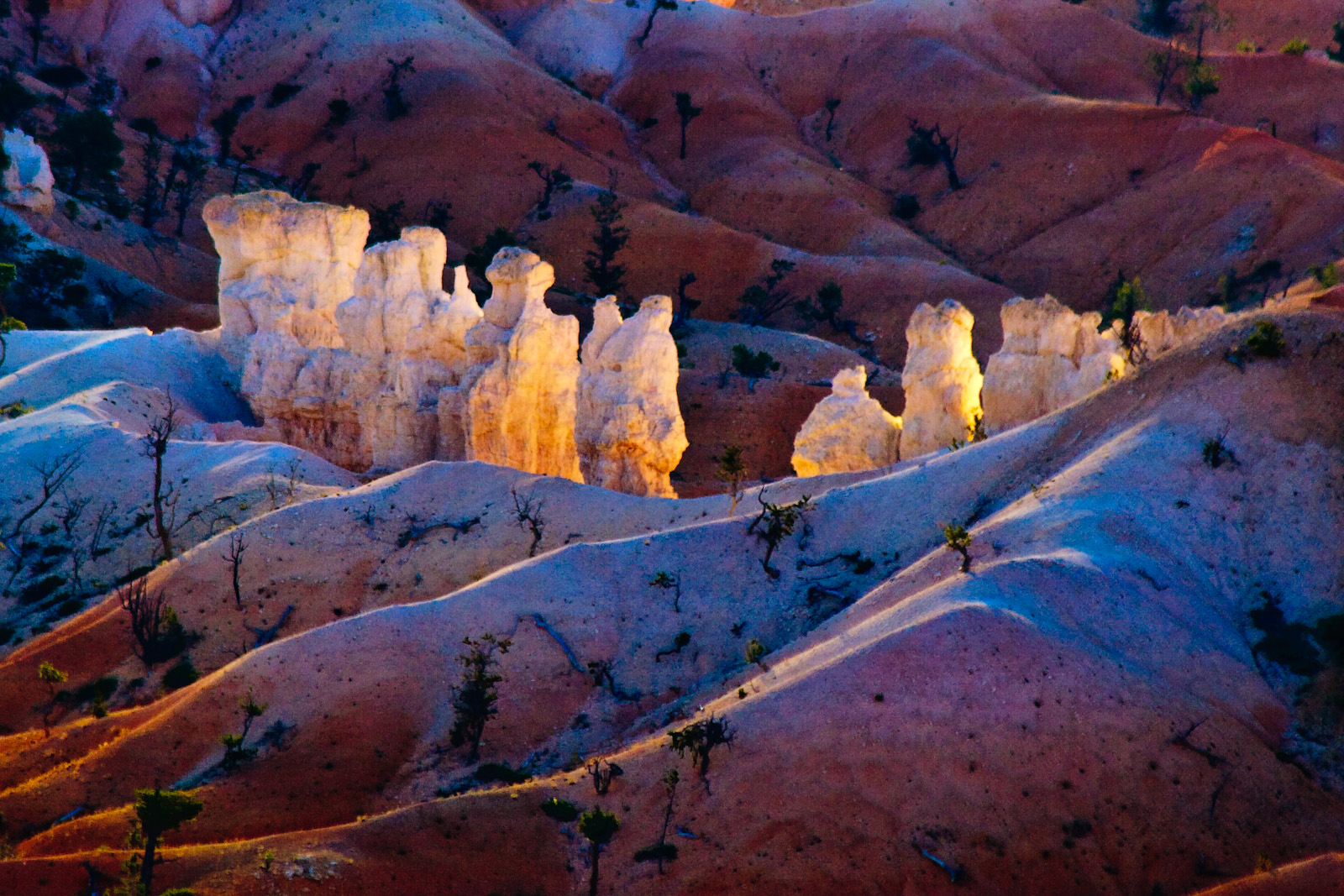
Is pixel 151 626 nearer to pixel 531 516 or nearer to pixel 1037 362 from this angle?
pixel 531 516

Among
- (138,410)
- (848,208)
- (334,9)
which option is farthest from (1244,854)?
(334,9)

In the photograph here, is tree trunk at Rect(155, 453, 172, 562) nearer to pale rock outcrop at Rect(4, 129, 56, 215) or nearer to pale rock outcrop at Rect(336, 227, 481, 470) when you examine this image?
pale rock outcrop at Rect(336, 227, 481, 470)

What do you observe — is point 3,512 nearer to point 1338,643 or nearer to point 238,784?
point 238,784

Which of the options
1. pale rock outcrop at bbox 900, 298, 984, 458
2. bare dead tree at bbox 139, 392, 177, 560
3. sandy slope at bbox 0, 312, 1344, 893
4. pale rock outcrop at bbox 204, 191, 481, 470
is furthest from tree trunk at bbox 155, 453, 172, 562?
pale rock outcrop at bbox 900, 298, 984, 458

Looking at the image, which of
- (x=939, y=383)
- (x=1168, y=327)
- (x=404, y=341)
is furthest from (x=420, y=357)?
(x=1168, y=327)

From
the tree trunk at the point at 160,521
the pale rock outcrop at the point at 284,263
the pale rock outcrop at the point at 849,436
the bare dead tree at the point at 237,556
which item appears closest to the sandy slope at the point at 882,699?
the bare dead tree at the point at 237,556

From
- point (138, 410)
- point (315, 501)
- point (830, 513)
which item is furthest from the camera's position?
point (138, 410)

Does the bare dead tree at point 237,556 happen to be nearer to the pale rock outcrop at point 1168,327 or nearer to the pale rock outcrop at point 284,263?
the pale rock outcrop at point 284,263
